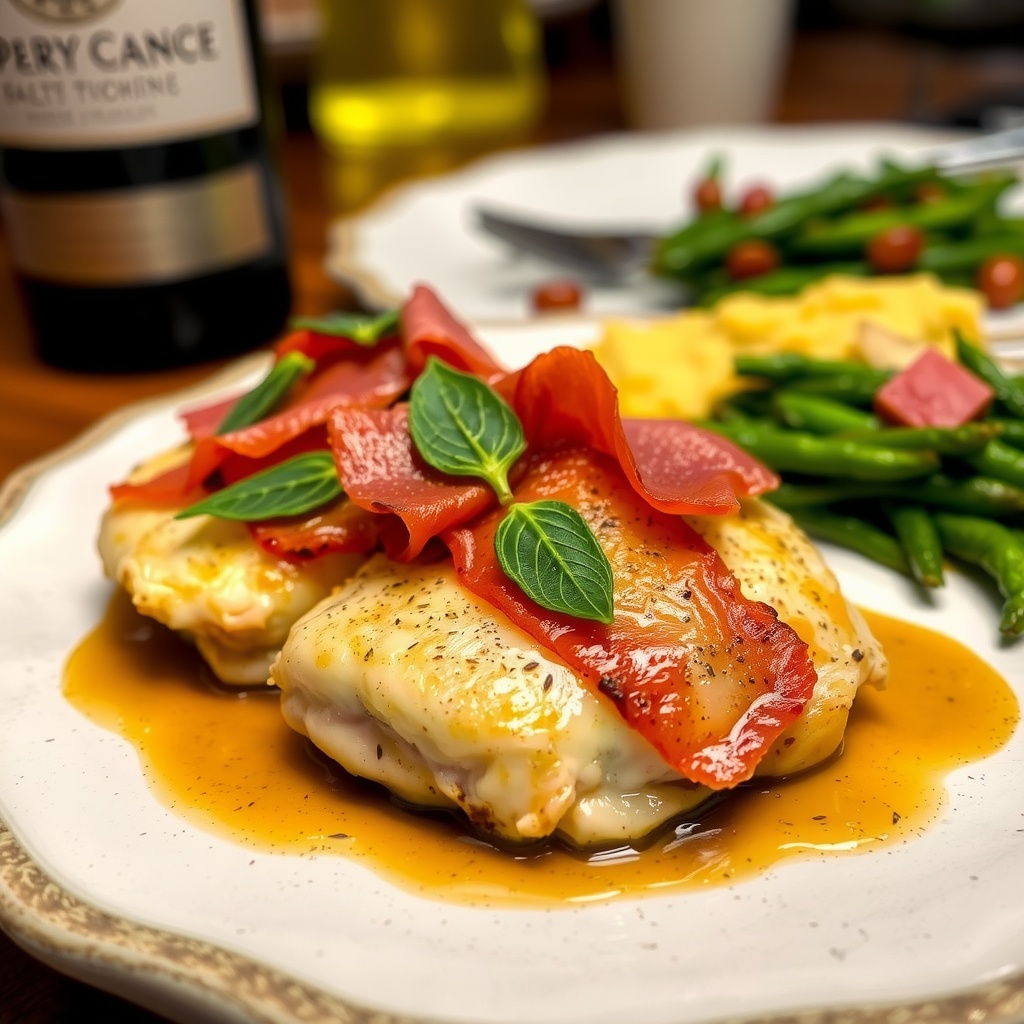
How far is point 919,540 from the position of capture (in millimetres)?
2604

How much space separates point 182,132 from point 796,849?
2.97 meters

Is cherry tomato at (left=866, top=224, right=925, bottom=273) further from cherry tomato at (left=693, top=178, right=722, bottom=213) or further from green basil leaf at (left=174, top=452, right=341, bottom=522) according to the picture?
green basil leaf at (left=174, top=452, right=341, bottom=522)

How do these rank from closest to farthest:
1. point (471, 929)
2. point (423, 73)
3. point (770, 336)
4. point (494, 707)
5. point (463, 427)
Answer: point (471, 929) → point (494, 707) → point (463, 427) → point (770, 336) → point (423, 73)

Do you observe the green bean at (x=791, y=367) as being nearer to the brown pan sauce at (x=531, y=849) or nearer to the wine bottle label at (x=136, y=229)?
the brown pan sauce at (x=531, y=849)

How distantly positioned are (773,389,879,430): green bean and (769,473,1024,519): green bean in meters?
0.15

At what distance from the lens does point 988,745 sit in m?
2.04

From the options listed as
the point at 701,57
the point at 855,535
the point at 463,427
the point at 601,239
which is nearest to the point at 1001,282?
the point at 601,239

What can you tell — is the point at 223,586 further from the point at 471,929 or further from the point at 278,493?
the point at 471,929

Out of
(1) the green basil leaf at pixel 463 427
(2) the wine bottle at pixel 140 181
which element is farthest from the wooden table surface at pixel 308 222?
(1) the green basil leaf at pixel 463 427

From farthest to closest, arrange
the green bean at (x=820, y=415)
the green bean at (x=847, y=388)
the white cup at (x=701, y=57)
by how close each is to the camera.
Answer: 1. the white cup at (x=701, y=57)
2. the green bean at (x=847, y=388)
3. the green bean at (x=820, y=415)

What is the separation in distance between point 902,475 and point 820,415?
1.05 feet

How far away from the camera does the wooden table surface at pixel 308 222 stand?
1.79 m

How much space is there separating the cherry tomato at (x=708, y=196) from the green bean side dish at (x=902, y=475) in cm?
211

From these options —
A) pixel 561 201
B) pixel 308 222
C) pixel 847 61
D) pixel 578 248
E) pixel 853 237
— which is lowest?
pixel 847 61
